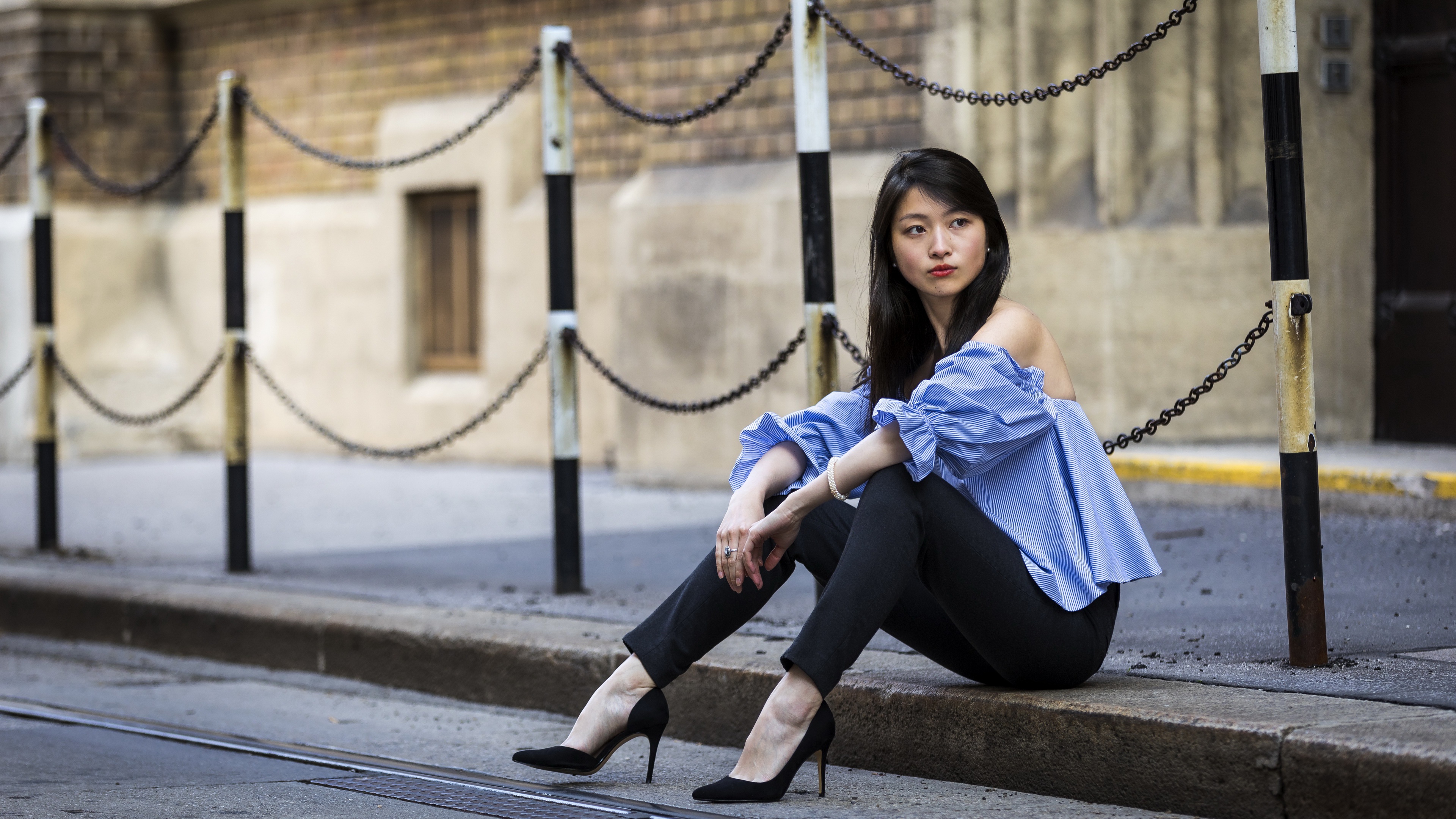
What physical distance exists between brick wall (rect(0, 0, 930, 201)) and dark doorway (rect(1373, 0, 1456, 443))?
2.19 meters

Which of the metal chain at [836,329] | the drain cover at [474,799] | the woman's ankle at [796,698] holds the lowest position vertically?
the drain cover at [474,799]

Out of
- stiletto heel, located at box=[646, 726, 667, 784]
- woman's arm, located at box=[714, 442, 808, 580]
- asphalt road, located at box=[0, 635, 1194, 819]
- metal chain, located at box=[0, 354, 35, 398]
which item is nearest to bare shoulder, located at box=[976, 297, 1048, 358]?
woman's arm, located at box=[714, 442, 808, 580]

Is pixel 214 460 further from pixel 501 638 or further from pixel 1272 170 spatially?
pixel 1272 170

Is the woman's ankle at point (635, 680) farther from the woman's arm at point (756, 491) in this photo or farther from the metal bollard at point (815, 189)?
the metal bollard at point (815, 189)

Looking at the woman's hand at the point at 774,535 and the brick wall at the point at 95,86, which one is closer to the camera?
the woman's hand at the point at 774,535

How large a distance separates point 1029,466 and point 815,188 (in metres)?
1.74

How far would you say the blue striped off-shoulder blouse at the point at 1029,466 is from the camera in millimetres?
3590

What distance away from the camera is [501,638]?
523 cm

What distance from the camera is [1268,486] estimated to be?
752 centimetres

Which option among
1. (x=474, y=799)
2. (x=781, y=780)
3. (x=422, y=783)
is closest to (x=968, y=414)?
(x=781, y=780)

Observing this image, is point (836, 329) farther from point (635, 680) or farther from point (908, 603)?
point (635, 680)

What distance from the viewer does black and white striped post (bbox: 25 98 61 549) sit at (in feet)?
26.2

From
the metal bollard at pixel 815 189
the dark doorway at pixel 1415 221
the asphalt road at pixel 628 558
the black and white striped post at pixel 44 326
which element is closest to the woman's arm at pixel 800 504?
the asphalt road at pixel 628 558

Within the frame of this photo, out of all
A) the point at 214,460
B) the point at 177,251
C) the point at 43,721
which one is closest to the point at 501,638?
the point at 43,721
